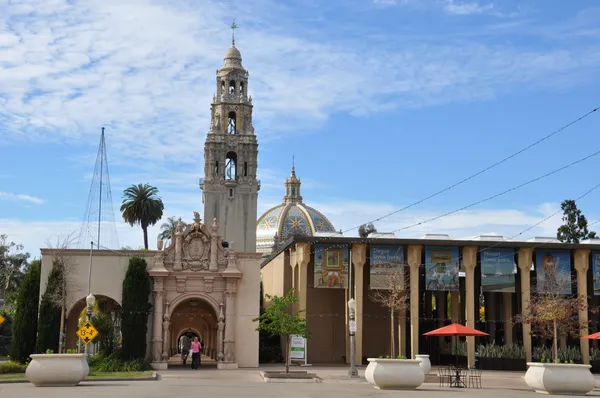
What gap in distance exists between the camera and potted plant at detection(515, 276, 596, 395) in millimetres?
26547

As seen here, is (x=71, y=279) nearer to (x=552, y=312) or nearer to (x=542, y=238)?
(x=552, y=312)

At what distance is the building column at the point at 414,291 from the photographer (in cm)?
5019

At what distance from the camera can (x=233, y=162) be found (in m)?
84.6

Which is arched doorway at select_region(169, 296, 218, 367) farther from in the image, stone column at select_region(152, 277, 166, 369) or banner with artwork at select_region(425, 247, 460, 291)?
banner with artwork at select_region(425, 247, 460, 291)

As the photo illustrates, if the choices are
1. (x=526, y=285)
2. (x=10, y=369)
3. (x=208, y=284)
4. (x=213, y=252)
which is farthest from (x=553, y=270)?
(x=10, y=369)

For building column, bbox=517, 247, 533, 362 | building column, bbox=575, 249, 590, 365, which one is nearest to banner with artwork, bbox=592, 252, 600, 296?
building column, bbox=575, 249, 590, 365

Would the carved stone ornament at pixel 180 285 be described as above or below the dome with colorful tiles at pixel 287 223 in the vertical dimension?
below

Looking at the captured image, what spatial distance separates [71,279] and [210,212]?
122 ft

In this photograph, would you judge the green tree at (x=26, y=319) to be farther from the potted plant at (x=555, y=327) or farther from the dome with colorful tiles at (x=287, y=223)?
the dome with colorful tiles at (x=287, y=223)

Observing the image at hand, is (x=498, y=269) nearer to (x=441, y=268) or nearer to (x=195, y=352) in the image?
(x=441, y=268)

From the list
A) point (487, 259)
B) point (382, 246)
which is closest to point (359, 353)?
point (382, 246)

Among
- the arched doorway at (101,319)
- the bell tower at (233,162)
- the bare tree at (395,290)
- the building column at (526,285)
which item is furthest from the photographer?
the bell tower at (233,162)

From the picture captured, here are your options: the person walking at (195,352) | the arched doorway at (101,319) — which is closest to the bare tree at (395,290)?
the person walking at (195,352)

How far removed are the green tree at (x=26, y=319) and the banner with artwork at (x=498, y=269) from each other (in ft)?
92.4
